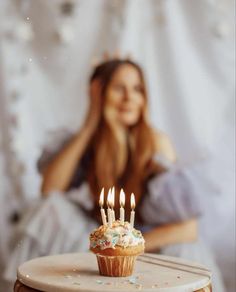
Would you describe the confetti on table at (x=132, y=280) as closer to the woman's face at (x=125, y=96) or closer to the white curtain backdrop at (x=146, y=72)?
the white curtain backdrop at (x=146, y=72)

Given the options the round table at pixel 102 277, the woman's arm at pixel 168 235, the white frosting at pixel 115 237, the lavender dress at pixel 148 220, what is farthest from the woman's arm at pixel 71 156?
the white frosting at pixel 115 237

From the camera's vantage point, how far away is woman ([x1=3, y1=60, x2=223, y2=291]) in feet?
9.89

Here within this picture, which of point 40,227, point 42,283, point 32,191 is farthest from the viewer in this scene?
point 32,191

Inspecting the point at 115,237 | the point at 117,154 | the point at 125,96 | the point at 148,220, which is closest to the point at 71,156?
the point at 117,154

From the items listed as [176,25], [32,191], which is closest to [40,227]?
[32,191]

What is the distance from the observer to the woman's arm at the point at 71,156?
3211 mm

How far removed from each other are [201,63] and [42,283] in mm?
1610

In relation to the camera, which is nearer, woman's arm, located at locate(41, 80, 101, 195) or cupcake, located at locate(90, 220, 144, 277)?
cupcake, located at locate(90, 220, 144, 277)

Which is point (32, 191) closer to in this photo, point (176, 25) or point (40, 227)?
point (40, 227)

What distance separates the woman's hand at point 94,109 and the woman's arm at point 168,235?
0.58 meters

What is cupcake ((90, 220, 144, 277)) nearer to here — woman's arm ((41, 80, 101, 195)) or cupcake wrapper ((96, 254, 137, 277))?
cupcake wrapper ((96, 254, 137, 277))

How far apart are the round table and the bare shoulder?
37.2 inches

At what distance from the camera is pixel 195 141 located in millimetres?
3148

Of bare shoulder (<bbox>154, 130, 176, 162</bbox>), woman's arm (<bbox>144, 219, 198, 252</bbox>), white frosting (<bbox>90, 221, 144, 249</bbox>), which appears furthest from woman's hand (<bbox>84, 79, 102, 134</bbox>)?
white frosting (<bbox>90, 221, 144, 249</bbox>)
